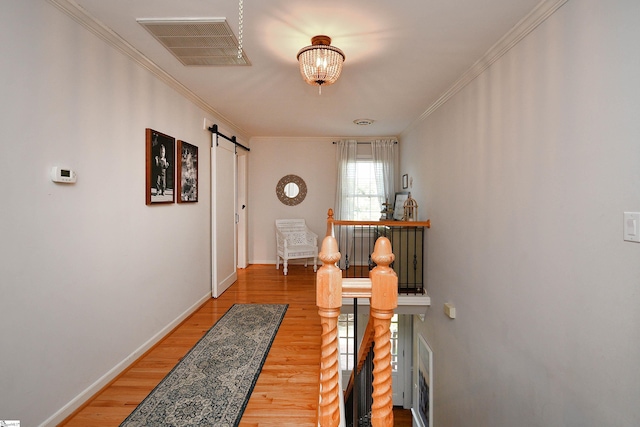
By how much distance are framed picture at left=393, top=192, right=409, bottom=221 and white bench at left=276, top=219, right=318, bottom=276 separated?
1531mm

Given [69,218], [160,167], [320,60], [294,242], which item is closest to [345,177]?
[294,242]

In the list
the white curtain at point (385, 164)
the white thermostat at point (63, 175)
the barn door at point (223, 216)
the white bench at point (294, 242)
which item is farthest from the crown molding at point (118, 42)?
the white curtain at point (385, 164)

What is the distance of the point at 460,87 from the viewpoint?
126 inches

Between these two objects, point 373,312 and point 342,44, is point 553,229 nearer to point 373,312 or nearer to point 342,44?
point 373,312

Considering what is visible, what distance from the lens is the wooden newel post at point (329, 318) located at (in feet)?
3.67

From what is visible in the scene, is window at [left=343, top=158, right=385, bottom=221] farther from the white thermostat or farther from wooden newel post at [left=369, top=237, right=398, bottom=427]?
wooden newel post at [left=369, top=237, right=398, bottom=427]

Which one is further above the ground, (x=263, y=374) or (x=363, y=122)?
(x=363, y=122)

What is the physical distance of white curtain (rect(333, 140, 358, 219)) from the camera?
6.06 m

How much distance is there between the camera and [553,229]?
179 cm

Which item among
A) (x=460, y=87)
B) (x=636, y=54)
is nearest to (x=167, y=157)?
(x=460, y=87)

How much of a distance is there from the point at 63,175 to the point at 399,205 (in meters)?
4.79

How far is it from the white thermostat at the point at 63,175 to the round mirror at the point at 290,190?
437 cm

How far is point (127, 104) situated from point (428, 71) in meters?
2.70

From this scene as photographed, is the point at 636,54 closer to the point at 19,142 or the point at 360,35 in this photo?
the point at 360,35
